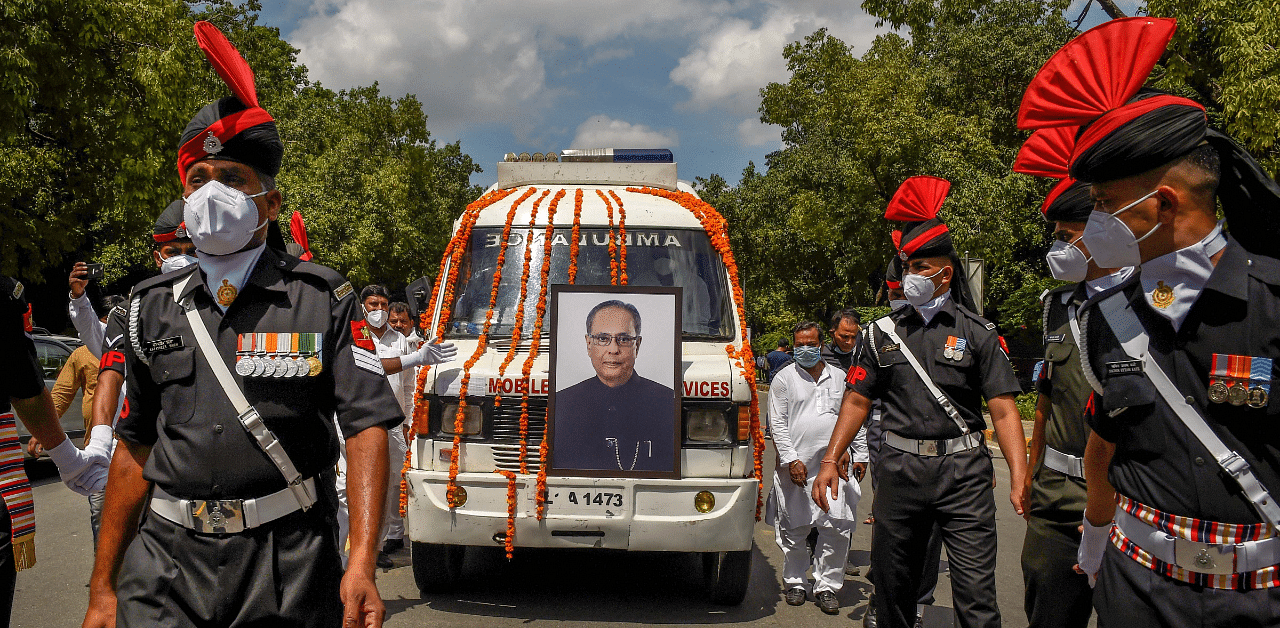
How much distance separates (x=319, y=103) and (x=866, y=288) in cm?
2066

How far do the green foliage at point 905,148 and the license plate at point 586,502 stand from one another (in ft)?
44.3

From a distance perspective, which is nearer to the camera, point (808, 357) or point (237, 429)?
point (237, 429)

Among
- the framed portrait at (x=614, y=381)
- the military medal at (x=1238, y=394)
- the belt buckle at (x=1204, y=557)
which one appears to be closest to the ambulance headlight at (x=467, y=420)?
the framed portrait at (x=614, y=381)

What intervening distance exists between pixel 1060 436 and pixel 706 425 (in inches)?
82.8

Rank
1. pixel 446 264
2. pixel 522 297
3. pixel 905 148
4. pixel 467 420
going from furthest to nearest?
pixel 905 148 < pixel 446 264 < pixel 522 297 < pixel 467 420

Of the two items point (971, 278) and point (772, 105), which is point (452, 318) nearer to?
point (971, 278)

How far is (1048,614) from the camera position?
13.5 feet

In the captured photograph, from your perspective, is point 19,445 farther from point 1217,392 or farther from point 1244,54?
point 1244,54

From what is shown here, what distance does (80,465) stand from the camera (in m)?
3.44

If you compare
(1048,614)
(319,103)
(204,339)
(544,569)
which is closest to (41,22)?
(544,569)

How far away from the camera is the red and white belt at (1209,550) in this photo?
2.34 meters

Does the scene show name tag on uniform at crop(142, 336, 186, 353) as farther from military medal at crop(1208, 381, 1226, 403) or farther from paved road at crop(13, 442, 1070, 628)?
paved road at crop(13, 442, 1070, 628)

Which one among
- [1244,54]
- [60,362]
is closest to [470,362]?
[60,362]

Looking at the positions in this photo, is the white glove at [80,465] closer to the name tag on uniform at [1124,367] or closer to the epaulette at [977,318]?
the name tag on uniform at [1124,367]
